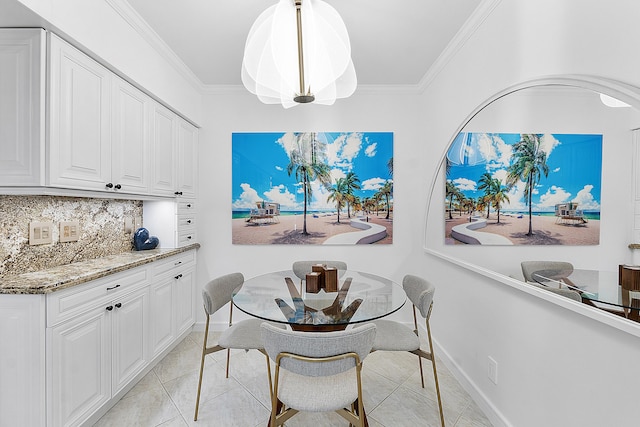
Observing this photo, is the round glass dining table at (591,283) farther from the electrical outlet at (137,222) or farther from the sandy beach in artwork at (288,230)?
the electrical outlet at (137,222)

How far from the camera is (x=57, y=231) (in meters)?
2.09

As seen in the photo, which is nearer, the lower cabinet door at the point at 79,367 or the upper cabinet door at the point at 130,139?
the lower cabinet door at the point at 79,367

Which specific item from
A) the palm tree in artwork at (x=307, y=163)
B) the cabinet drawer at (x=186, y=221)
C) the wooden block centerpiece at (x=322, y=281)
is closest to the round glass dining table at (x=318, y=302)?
the wooden block centerpiece at (x=322, y=281)

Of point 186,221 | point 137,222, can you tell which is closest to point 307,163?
point 186,221

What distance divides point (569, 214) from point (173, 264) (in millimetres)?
→ 2936

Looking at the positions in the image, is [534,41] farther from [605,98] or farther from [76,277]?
[76,277]

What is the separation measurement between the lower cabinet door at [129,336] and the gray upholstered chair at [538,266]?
8.30ft

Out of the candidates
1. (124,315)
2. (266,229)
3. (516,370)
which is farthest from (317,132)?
(516,370)

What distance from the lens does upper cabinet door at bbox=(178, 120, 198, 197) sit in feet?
10.1

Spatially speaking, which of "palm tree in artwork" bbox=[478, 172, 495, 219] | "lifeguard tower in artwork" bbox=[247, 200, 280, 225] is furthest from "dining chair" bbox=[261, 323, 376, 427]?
"lifeguard tower in artwork" bbox=[247, 200, 280, 225]

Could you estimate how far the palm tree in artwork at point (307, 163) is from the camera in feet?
11.2

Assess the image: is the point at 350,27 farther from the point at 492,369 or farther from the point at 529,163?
the point at 492,369

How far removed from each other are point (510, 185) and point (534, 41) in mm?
771

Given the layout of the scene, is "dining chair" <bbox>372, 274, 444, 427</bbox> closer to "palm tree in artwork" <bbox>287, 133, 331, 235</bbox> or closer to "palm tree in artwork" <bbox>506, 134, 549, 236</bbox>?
"palm tree in artwork" <bbox>506, 134, 549, 236</bbox>
